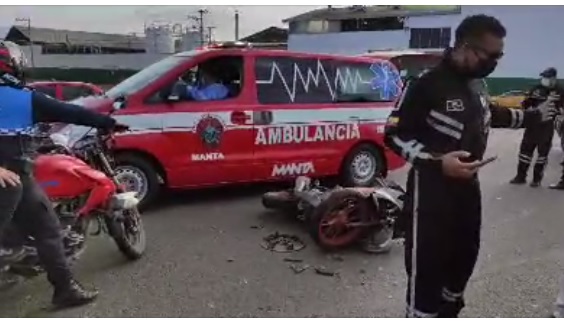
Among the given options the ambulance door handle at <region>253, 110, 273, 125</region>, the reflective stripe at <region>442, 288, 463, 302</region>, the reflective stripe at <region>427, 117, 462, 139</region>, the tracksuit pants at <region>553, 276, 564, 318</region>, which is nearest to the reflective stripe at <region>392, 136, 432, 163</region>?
the reflective stripe at <region>427, 117, 462, 139</region>

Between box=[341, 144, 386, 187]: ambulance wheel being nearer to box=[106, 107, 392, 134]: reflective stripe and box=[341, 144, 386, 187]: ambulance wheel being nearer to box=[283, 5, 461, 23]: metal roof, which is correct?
box=[106, 107, 392, 134]: reflective stripe

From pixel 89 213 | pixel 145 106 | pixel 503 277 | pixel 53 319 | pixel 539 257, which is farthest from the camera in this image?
pixel 145 106

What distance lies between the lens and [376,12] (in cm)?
3872

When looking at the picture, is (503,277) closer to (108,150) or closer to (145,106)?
(108,150)

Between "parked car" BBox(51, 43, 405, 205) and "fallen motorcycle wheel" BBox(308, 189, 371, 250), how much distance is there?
113 centimetres

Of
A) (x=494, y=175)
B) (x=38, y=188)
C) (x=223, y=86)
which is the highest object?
(x=223, y=86)

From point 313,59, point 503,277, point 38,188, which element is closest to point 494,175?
point 313,59

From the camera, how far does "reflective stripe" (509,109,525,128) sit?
3.47 metres

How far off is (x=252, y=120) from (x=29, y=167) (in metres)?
3.42

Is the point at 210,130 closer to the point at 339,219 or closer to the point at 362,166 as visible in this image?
the point at 339,219

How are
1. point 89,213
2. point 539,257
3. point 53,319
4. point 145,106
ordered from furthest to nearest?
1. point 145,106
2. point 539,257
3. point 89,213
4. point 53,319

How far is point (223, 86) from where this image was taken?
693cm

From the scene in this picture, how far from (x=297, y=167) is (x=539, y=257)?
297 cm

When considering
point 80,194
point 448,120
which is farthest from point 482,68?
point 80,194
